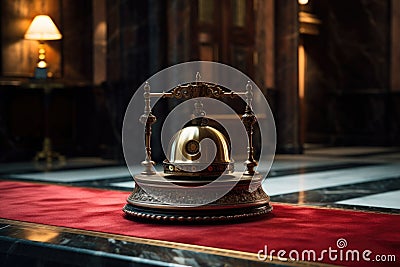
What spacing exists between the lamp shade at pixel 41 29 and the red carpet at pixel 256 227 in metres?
3.99

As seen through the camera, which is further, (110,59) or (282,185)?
(110,59)

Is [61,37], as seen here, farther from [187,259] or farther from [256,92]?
[187,259]

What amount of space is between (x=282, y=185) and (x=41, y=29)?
403cm

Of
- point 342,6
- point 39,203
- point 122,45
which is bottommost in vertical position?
point 39,203

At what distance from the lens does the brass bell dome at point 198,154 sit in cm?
373

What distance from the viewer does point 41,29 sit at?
27.4 feet

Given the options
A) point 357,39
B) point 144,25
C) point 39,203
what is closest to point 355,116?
point 357,39

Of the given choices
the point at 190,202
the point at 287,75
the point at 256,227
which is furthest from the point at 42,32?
the point at 256,227

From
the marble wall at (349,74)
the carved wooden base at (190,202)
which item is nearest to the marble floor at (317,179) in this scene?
the carved wooden base at (190,202)

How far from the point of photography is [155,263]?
268cm

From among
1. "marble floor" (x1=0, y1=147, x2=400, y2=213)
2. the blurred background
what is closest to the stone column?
the blurred background

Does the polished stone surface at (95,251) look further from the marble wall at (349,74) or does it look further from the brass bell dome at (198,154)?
the marble wall at (349,74)

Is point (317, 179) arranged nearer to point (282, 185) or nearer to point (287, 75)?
point (282, 185)

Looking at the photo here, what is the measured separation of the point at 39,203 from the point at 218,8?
535 cm
